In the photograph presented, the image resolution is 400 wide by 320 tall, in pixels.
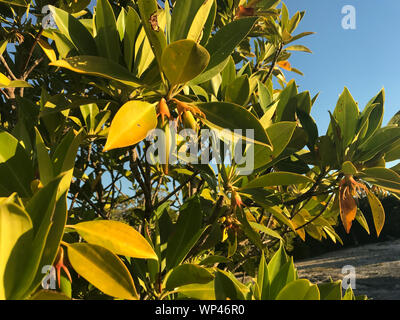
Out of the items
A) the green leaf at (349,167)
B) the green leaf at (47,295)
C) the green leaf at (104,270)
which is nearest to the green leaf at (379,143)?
the green leaf at (349,167)

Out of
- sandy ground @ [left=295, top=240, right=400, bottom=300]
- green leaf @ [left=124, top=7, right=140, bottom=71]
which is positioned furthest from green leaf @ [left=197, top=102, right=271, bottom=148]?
sandy ground @ [left=295, top=240, right=400, bottom=300]

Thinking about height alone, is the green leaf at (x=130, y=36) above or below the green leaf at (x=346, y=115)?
above

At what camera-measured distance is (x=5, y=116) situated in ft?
5.44

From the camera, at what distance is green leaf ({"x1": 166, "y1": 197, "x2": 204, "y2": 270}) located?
0.97 meters

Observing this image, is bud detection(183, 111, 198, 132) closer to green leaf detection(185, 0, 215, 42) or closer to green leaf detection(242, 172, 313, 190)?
green leaf detection(185, 0, 215, 42)

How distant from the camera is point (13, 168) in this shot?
653 mm

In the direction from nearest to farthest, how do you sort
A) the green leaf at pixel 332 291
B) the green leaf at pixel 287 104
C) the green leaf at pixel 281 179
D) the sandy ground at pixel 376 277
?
the green leaf at pixel 332 291 → the green leaf at pixel 281 179 → the green leaf at pixel 287 104 → the sandy ground at pixel 376 277

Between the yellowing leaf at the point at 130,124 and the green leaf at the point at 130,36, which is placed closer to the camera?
the yellowing leaf at the point at 130,124

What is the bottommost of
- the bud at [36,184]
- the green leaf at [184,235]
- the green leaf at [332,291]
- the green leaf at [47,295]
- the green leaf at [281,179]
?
the green leaf at [332,291]

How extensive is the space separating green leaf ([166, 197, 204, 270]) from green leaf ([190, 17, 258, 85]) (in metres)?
0.46

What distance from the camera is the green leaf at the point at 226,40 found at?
772 mm

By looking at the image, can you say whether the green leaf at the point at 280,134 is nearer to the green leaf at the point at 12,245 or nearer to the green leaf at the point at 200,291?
the green leaf at the point at 200,291

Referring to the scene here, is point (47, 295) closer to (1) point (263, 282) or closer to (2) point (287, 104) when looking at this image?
(1) point (263, 282)

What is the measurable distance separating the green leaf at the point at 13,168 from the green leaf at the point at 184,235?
474mm
